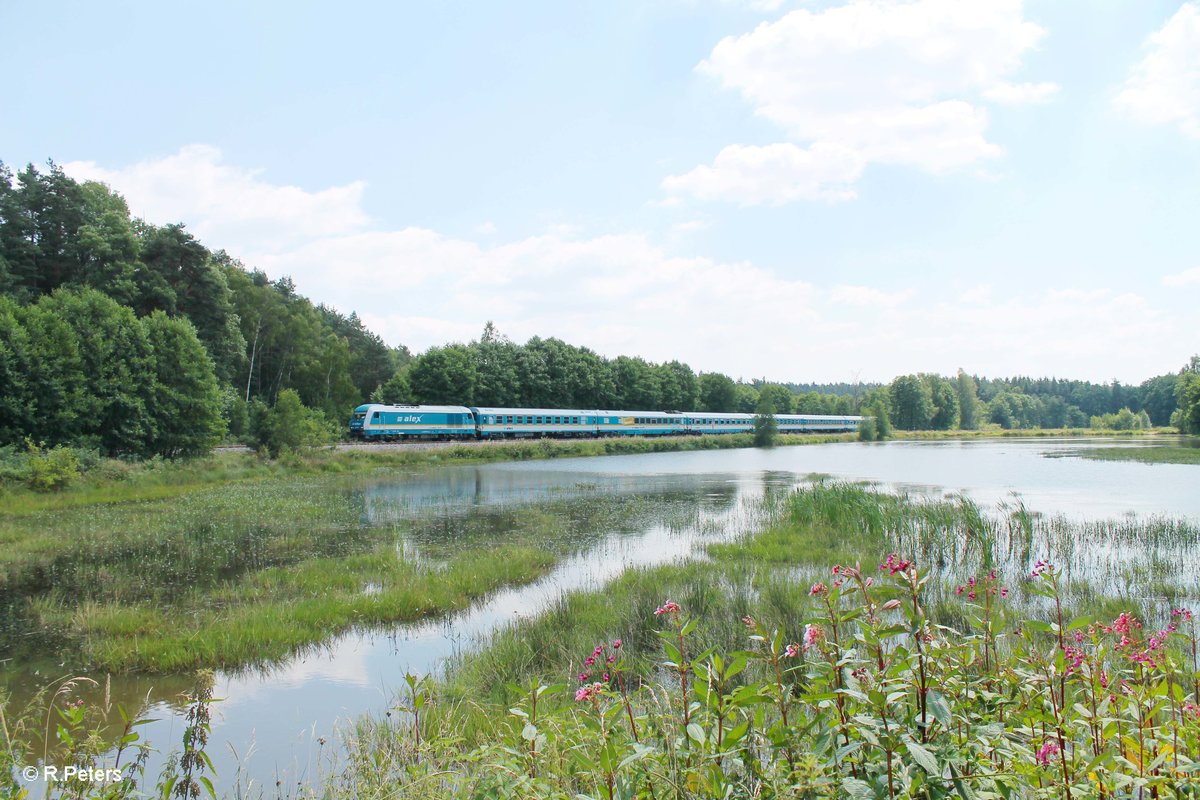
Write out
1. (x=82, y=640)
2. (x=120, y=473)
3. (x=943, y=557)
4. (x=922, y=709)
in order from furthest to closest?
1. (x=120, y=473)
2. (x=943, y=557)
3. (x=82, y=640)
4. (x=922, y=709)

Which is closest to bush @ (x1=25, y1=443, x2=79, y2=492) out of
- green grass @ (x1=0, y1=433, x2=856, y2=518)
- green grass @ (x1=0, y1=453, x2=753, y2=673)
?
green grass @ (x1=0, y1=433, x2=856, y2=518)

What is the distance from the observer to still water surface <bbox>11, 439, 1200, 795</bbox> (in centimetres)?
590

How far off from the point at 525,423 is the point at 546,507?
30769mm

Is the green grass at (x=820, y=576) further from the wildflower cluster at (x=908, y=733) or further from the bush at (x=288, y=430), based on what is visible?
the bush at (x=288, y=430)

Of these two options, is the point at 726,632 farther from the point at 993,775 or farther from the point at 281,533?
the point at 281,533

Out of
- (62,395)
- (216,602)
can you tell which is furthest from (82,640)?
(62,395)

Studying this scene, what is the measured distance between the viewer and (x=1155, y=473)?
89.5ft

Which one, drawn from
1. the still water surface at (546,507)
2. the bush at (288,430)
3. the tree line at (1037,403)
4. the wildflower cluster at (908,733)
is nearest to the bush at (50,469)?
the still water surface at (546,507)

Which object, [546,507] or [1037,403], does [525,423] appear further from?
[1037,403]

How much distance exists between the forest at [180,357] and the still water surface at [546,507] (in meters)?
9.65

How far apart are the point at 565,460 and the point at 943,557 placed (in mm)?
32652

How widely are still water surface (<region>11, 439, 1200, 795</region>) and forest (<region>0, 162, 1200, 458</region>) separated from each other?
31.6 ft

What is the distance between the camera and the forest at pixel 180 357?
2470cm

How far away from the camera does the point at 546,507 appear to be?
19969mm
